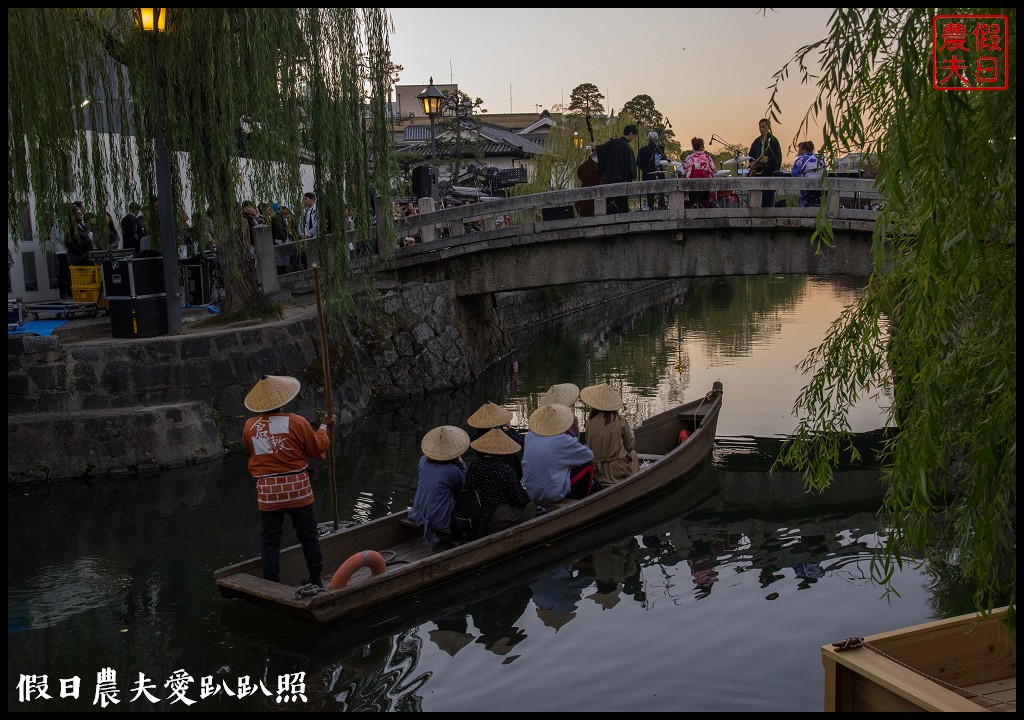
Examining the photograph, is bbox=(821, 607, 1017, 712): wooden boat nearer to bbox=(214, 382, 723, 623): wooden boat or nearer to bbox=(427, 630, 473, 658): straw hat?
bbox=(427, 630, 473, 658): straw hat

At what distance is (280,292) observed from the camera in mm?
15250

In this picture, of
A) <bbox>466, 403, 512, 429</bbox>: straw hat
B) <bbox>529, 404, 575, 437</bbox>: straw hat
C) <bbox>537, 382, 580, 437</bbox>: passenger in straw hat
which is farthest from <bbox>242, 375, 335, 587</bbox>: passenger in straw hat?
<bbox>537, 382, 580, 437</bbox>: passenger in straw hat

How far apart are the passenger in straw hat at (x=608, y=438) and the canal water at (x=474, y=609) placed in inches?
17.6

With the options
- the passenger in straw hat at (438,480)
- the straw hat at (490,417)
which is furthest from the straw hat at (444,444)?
the straw hat at (490,417)

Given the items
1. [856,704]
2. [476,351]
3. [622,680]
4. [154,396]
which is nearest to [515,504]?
[622,680]

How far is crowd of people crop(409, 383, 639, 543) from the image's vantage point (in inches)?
310

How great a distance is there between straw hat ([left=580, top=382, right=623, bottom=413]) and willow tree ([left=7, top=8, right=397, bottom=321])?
5.16 metres

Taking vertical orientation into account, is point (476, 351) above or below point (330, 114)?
below

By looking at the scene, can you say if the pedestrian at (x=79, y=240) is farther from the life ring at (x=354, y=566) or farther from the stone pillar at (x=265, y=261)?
the life ring at (x=354, y=566)

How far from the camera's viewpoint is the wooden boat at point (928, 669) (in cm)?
432

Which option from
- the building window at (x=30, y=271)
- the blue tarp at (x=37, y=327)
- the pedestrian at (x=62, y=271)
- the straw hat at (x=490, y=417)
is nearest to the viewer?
the straw hat at (x=490, y=417)

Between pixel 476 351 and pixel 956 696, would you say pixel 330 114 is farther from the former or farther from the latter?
pixel 956 696

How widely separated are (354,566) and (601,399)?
10.8 feet

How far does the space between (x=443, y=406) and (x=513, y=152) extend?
2487 cm
